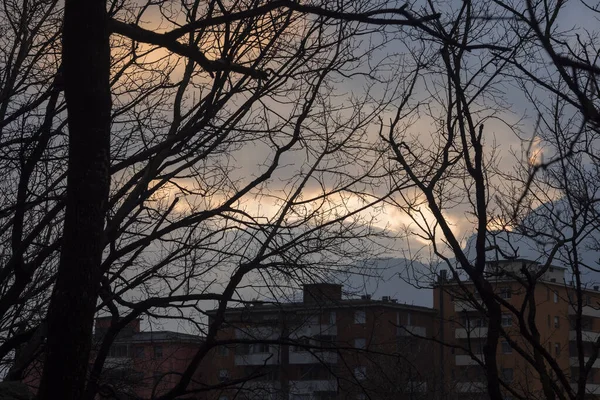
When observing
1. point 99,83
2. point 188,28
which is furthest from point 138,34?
point 99,83

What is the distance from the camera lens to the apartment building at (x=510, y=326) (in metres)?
8.24

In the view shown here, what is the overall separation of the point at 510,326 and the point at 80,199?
1933 cm

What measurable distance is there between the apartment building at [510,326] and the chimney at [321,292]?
120 cm

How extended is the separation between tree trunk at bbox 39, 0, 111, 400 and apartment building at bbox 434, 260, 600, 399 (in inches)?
118

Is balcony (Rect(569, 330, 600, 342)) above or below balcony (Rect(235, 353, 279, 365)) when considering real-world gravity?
above

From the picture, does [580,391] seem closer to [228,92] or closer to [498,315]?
[498,315]

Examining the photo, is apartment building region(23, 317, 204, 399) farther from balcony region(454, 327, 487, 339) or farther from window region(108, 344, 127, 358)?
balcony region(454, 327, 487, 339)

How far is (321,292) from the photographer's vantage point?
8.05m

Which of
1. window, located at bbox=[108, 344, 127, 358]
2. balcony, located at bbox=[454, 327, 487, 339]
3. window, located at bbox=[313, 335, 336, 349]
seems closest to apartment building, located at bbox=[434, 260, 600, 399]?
balcony, located at bbox=[454, 327, 487, 339]

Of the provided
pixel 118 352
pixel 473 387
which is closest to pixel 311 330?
pixel 118 352

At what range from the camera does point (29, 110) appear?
7867 millimetres

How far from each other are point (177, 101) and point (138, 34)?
3.62m

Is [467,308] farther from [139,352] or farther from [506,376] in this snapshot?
[506,376]

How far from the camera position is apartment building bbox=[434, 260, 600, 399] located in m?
8.24
